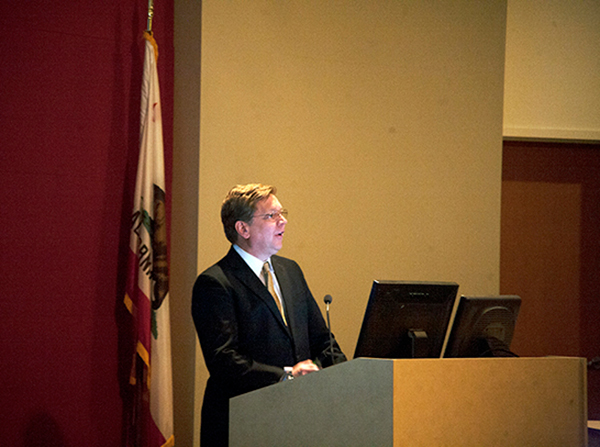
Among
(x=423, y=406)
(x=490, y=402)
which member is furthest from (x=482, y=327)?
(x=423, y=406)

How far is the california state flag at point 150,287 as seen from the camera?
293cm

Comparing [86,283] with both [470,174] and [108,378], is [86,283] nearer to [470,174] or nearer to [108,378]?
[108,378]

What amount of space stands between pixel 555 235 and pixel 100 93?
10.6 ft

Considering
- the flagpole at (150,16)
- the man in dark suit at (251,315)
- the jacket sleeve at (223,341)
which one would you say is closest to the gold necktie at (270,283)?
the man in dark suit at (251,315)

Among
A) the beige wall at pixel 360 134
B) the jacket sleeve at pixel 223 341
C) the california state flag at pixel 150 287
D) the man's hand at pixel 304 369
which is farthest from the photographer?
the beige wall at pixel 360 134

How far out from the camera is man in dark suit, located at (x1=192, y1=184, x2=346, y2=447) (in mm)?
2080

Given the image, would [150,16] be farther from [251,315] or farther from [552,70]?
[552,70]

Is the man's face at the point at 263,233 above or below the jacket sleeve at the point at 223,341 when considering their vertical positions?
above

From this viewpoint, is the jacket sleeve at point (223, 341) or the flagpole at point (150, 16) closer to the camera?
the jacket sleeve at point (223, 341)

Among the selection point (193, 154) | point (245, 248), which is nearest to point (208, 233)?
point (193, 154)

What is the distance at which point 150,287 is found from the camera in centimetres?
298

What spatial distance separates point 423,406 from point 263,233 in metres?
1.05

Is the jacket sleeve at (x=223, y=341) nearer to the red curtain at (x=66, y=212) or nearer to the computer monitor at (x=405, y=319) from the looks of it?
the computer monitor at (x=405, y=319)

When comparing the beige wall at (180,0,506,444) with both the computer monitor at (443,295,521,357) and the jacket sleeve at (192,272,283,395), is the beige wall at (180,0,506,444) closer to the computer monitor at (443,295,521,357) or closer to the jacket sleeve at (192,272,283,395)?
the jacket sleeve at (192,272,283,395)
